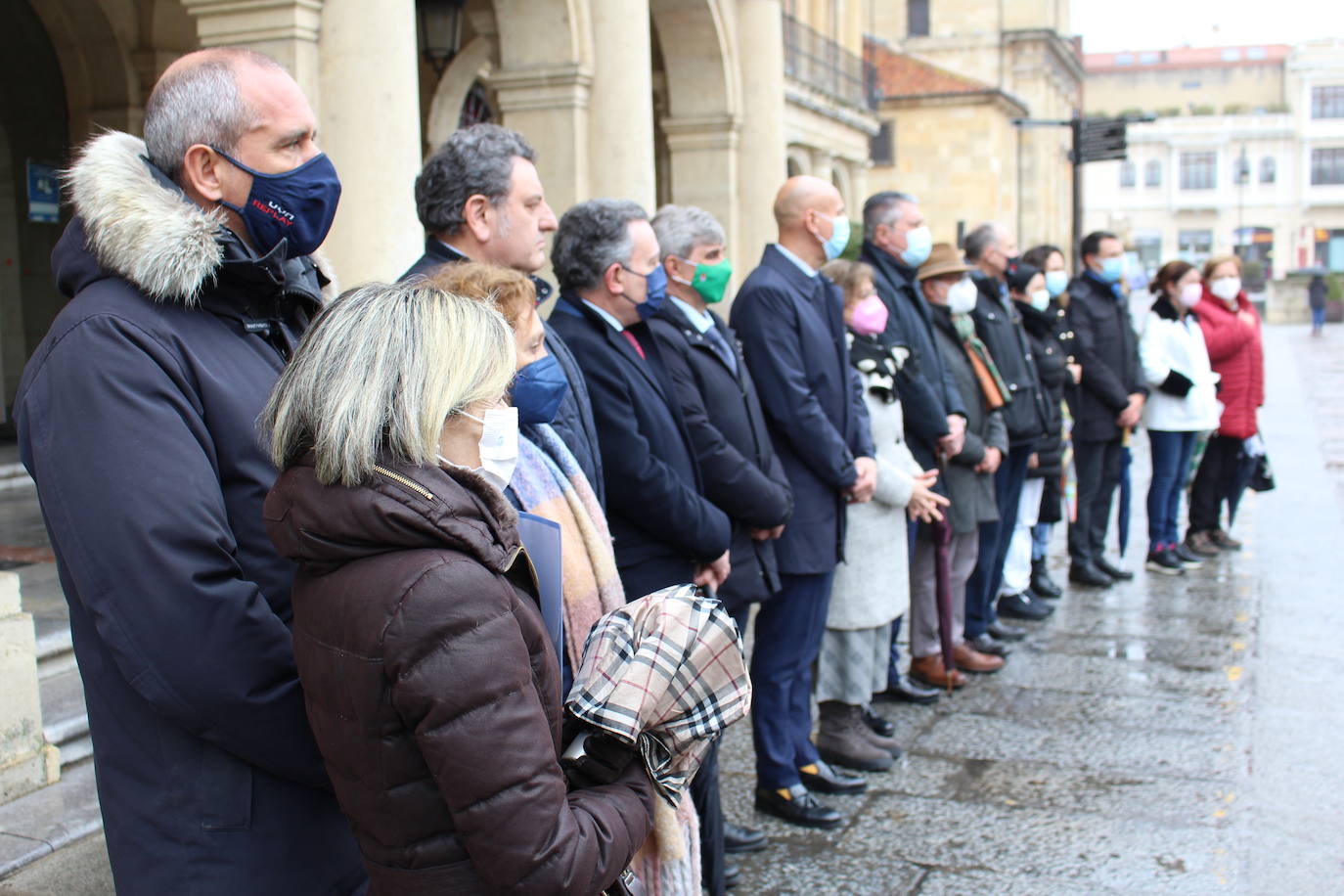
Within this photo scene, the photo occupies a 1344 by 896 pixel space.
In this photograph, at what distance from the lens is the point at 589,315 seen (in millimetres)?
4008

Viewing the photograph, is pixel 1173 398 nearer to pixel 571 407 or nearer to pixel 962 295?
pixel 962 295

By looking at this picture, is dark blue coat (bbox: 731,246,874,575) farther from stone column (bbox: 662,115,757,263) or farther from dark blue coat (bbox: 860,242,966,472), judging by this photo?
stone column (bbox: 662,115,757,263)

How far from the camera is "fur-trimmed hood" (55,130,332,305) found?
2.18 metres

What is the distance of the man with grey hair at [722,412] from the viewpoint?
4285 millimetres

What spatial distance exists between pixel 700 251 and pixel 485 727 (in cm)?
302

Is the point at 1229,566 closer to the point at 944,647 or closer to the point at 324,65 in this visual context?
the point at 944,647

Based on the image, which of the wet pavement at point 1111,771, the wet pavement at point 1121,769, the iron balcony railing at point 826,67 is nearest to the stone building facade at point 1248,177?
the iron balcony railing at point 826,67

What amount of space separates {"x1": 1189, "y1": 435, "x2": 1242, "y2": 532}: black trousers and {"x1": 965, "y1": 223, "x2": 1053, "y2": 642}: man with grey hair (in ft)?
8.24

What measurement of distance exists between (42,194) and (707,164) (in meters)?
6.67

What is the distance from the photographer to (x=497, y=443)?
216 cm

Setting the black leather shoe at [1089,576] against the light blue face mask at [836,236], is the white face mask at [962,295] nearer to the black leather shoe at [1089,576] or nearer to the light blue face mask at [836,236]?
the light blue face mask at [836,236]

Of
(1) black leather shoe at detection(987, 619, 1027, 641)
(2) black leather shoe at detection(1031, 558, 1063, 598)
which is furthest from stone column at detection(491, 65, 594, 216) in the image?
(1) black leather shoe at detection(987, 619, 1027, 641)

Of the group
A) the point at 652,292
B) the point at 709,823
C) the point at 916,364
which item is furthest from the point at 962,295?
the point at 709,823

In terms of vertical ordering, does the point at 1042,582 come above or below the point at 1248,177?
below
